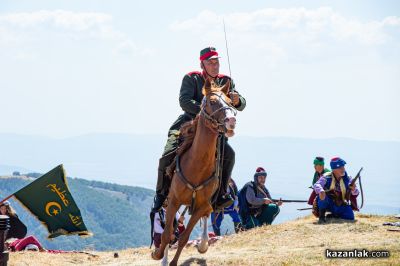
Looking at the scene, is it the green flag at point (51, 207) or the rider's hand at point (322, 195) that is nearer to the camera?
the rider's hand at point (322, 195)

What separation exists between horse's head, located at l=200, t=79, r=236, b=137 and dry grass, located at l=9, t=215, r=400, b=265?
367cm

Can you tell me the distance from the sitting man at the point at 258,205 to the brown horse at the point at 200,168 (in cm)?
693

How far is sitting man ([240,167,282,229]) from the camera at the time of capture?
20891 mm

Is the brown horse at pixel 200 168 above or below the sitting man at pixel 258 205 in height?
above

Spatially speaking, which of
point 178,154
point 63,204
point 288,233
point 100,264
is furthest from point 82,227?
point 178,154

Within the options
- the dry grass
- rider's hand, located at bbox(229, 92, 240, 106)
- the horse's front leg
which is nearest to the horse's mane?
the horse's front leg

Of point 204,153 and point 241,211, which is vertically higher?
point 204,153

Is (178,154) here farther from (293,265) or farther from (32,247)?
(32,247)

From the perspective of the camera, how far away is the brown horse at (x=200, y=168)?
1222cm

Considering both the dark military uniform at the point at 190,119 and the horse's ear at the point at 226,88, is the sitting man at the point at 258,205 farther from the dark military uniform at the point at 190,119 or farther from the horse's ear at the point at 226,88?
the horse's ear at the point at 226,88

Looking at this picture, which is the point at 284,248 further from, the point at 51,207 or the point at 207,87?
the point at 51,207

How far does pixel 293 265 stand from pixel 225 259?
1.78 m

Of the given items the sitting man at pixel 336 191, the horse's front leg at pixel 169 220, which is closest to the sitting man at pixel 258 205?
the sitting man at pixel 336 191

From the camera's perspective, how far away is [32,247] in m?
19.0
